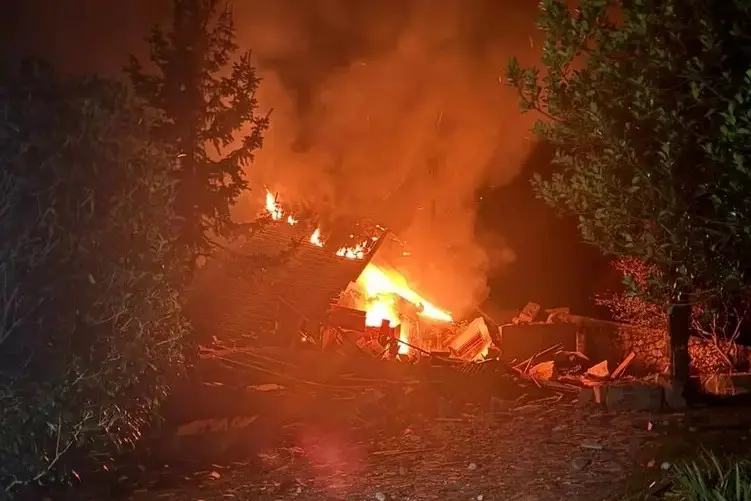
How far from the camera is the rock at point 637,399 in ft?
36.0

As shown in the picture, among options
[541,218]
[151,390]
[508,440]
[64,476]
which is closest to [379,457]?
[508,440]

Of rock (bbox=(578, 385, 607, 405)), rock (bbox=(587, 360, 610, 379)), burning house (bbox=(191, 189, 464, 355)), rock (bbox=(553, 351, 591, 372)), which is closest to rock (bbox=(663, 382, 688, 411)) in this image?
rock (bbox=(578, 385, 607, 405))

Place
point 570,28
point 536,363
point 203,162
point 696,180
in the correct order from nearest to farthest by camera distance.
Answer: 1. point 696,180
2. point 570,28
3. point 203,162
4. point 536,363

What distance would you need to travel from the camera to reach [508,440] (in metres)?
9.62

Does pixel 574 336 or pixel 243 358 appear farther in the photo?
pixel 574 336

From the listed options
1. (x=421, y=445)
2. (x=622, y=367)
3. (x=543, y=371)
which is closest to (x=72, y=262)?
(x=421, y=445)

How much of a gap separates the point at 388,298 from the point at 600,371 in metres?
6.31

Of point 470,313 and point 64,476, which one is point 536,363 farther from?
point 64,476

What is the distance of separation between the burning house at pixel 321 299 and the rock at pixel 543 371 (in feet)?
8.68

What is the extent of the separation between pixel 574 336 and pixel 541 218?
6.15 m

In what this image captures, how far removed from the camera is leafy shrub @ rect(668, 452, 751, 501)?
504 centimetres

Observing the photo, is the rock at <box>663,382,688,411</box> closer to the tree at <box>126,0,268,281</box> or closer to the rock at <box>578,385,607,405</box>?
the rock at <box>578,385,607,405</box>

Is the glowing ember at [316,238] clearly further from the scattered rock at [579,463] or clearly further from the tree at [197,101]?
the scattered rock at [579,463]

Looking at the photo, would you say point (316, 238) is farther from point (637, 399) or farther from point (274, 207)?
point (637, 399)
